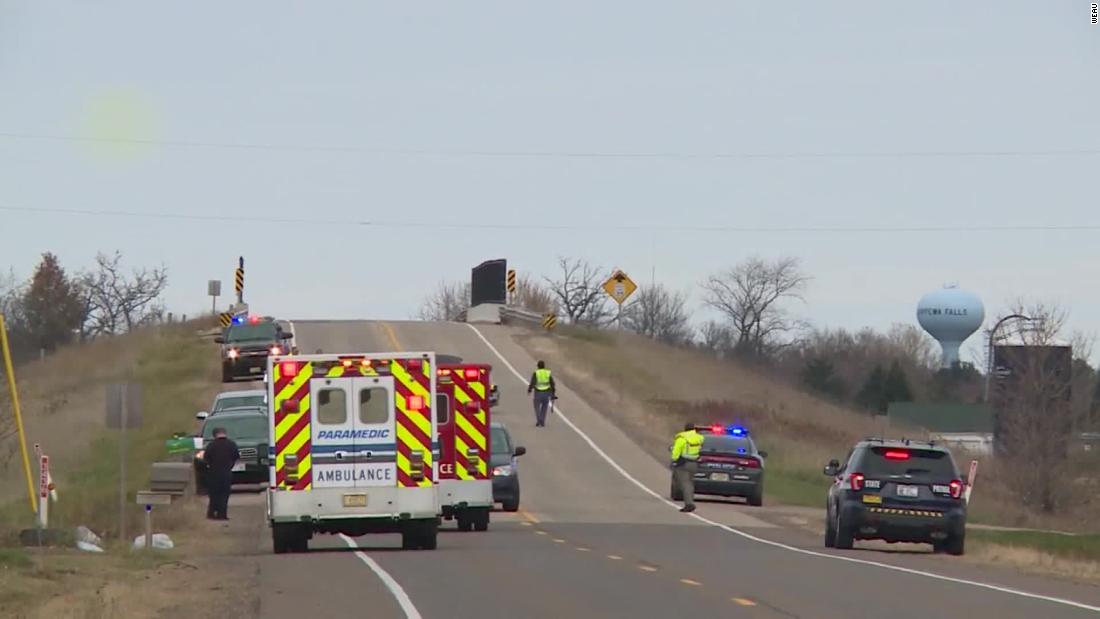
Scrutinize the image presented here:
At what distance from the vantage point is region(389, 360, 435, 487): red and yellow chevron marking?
25703 millimetres

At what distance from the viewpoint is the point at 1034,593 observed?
19.8 m

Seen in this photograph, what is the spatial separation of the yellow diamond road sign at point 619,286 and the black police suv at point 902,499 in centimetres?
4541

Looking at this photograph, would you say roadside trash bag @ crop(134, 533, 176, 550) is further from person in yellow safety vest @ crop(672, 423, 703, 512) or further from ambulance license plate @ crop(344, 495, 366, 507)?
person in yellow safety vest @ crop(672, 423, 703, 512)

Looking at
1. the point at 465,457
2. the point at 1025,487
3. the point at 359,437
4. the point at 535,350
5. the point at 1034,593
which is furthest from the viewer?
the point at 535,350

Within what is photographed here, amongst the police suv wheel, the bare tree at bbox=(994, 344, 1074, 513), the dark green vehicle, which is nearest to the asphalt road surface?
the police suv wheel

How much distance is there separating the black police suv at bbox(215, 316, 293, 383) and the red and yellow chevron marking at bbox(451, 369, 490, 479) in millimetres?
28138

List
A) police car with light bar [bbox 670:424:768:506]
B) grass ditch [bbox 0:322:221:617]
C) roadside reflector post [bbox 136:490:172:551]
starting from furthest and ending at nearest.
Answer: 1. police car with light bar [bbox 670:424:768:506]
2. roadside reflector post [bbox 136:490:172:551]
3. grass ditch [bbox 0:322:221:617]

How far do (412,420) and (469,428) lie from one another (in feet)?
13.8

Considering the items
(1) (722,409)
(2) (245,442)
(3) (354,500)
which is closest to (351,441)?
(3) (354,500)

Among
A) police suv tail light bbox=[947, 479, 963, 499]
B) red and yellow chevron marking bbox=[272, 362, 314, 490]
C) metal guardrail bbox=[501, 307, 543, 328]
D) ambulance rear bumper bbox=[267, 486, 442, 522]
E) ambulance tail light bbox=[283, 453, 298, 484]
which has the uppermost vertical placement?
metal guardrail bbox=[501, 307, 543, 328]

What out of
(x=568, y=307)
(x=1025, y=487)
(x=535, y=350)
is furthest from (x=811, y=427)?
(x=568, y=307)

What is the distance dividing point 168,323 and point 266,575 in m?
62.2

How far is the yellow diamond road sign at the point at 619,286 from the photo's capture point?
73688 mm

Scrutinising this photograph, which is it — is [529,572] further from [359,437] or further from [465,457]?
[465,457]
